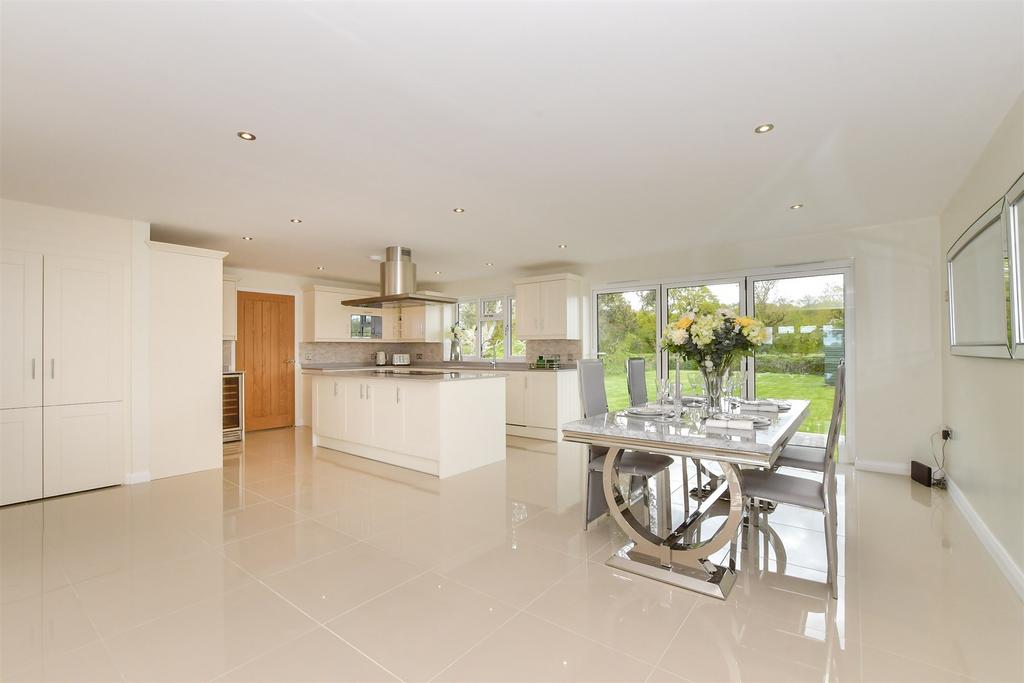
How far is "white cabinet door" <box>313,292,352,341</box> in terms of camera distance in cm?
684

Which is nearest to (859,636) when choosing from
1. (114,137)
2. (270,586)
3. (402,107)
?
(270,586)

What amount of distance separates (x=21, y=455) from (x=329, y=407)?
2.39m

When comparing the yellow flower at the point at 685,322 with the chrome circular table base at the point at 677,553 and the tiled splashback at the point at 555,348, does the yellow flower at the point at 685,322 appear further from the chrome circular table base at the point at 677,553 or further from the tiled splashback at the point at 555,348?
the tiled splashback at the point at 555,348

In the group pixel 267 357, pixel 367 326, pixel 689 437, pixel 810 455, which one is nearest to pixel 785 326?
pixel 810 455

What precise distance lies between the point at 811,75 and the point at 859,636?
7.53 feet

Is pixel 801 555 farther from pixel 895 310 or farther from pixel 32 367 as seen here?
pixel 32 367

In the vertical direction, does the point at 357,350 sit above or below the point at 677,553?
above

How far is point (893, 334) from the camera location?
4.21 meters

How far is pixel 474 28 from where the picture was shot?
1617mm

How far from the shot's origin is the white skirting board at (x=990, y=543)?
216cm

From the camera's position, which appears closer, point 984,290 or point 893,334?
point 984,290

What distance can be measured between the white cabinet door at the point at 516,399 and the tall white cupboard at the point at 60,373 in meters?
3.96

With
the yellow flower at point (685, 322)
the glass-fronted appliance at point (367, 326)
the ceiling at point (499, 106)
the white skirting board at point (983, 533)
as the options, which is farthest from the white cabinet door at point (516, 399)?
the white skirting board at point (983, 533)

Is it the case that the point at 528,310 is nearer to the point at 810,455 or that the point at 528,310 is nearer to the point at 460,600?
the point at 810,455
